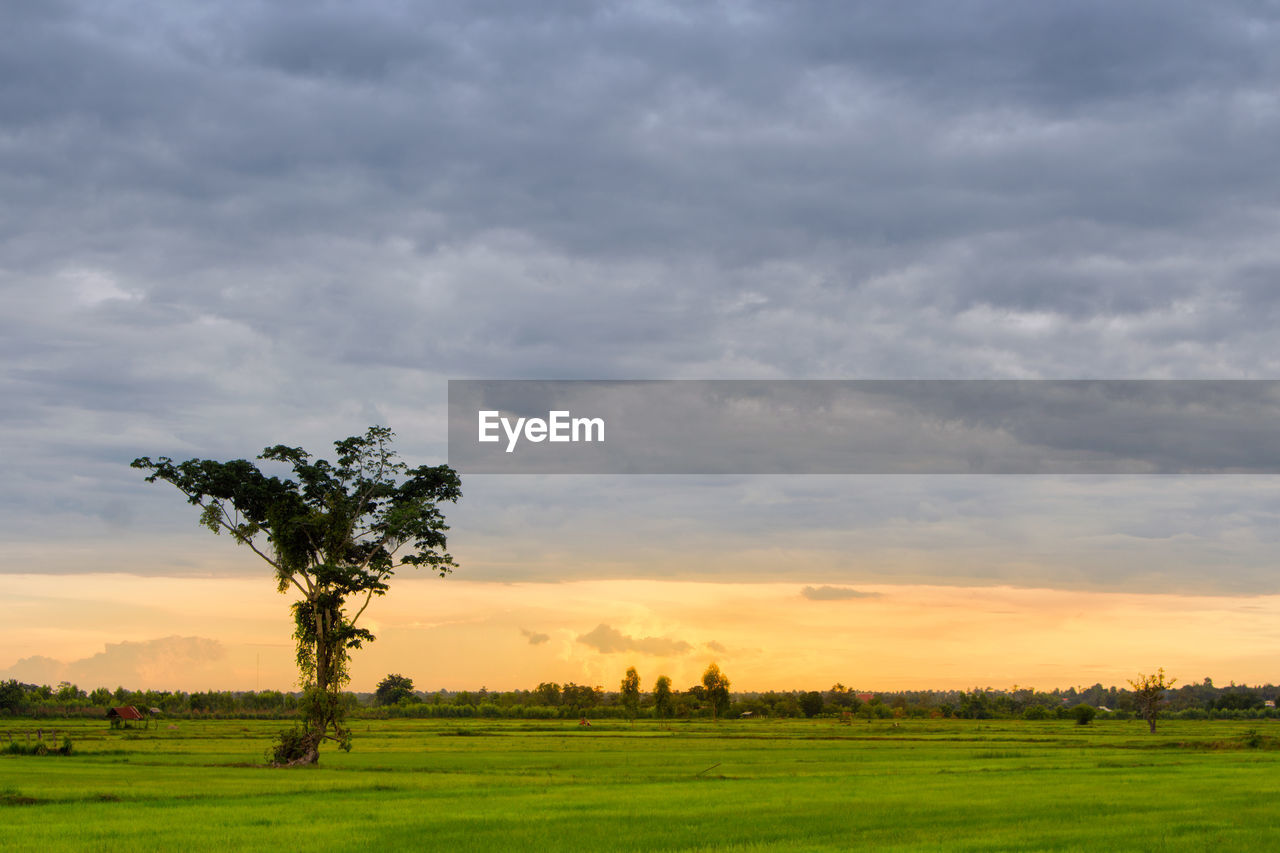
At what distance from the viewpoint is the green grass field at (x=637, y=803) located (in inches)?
1029

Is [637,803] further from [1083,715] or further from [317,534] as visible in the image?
[1083,715]

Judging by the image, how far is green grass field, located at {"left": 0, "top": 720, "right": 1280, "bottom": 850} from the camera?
85.8ft

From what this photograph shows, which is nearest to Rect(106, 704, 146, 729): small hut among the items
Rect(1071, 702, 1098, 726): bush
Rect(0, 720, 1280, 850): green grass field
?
Rect(0, 720, 1280, 850): green grass field

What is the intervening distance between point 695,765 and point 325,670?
69.9ft

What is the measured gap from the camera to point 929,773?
52656 mm

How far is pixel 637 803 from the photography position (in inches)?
1383

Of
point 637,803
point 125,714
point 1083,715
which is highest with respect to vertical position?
point 637,803

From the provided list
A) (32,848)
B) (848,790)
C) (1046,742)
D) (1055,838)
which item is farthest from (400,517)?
(1046,742)

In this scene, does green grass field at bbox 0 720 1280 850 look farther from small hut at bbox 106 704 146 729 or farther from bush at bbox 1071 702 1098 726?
bush at bbox 1071 702 1098 726

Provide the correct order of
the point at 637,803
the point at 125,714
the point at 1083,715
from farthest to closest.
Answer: the point at 1083,715, the point at 125,714, the point at 637,803

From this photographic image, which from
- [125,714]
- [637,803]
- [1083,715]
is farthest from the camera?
[1083,715]

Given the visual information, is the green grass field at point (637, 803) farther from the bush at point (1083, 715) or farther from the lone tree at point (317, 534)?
the bush at point (1083, 715)

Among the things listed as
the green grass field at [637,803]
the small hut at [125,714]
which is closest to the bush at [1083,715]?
the green grass field at [637,803]

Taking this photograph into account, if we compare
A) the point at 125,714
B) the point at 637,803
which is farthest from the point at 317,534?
the point at 125,714
